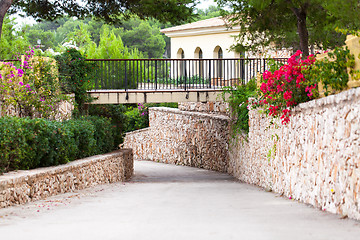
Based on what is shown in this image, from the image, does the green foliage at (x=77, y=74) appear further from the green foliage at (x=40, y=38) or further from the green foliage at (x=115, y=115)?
the green foliage at (x=40, y=38)

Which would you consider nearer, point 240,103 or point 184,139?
point 240,103

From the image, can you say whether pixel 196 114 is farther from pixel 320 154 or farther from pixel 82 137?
pixel 320 154

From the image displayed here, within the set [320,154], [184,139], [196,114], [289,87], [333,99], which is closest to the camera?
[333,99]

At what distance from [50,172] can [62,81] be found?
664 cm

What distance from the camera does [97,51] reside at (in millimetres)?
38750

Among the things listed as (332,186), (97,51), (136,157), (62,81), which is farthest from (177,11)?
(97,51)

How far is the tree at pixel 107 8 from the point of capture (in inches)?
656

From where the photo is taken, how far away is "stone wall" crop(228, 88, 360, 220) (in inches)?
282

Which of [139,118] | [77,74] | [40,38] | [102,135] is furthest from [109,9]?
[40,38]

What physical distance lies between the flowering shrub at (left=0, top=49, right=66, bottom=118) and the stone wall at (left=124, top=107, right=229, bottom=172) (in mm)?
9422

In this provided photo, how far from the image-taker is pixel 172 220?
690 centimetres

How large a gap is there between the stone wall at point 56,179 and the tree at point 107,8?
197 inches

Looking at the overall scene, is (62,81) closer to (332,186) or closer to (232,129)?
(232,129)

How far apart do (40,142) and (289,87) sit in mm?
5559
